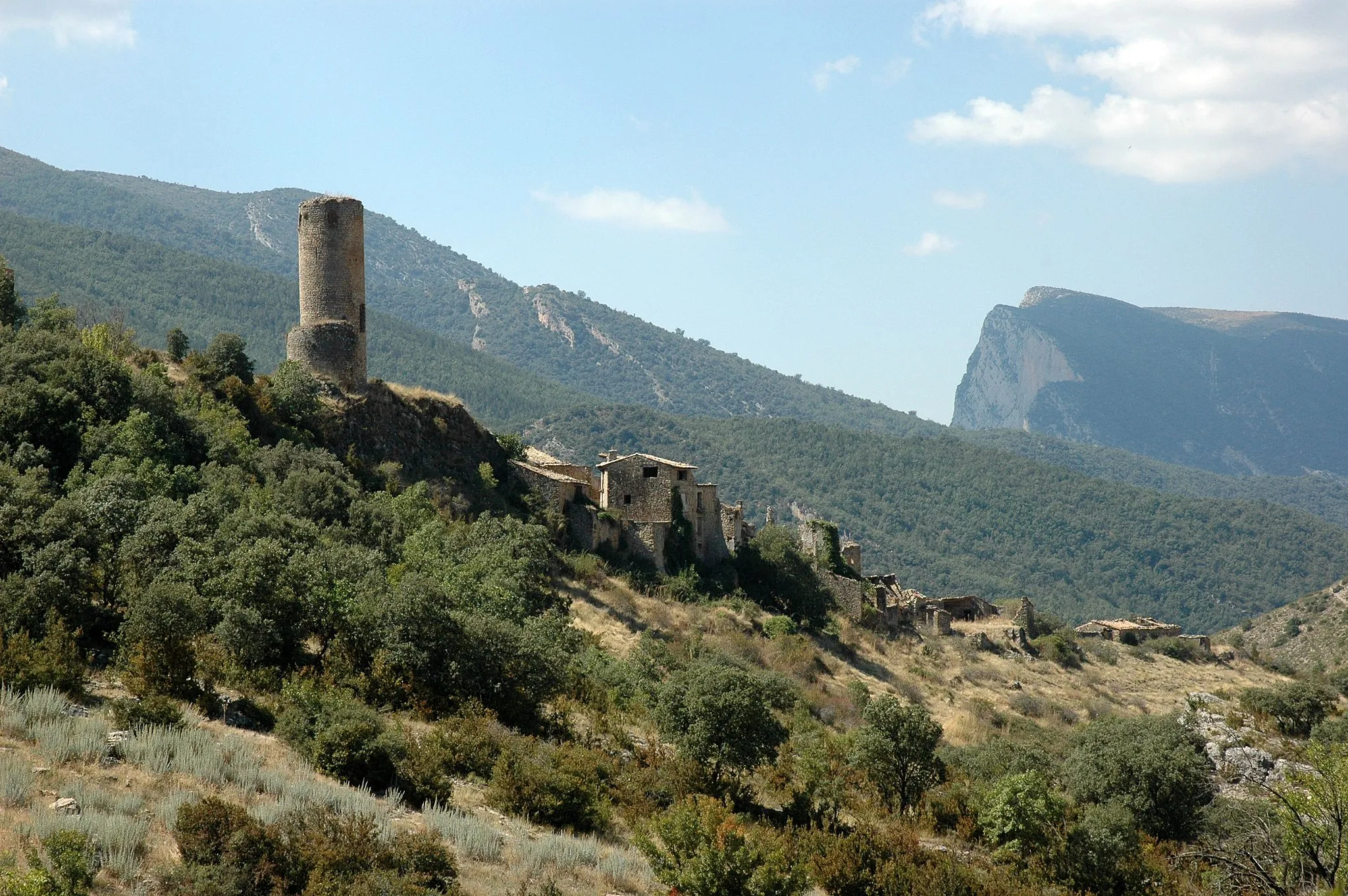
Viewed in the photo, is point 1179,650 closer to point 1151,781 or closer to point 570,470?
point 570,470

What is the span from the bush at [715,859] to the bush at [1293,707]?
1766cm

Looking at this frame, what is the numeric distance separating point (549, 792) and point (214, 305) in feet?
380

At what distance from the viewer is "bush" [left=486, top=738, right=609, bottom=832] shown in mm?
16750

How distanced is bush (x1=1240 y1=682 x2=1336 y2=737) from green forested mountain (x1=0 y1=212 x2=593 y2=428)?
84552 millimetres

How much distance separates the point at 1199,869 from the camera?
1988cm

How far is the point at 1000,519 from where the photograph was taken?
139m

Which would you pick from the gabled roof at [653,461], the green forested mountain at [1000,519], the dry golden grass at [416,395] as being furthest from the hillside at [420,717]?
the green forested mountain at [1000,519]

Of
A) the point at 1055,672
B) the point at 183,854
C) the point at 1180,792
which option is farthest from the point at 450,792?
→ the point at 1055,672

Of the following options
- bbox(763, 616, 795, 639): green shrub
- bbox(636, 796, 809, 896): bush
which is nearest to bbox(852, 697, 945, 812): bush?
bbox(636, 796, 809, 896): bush

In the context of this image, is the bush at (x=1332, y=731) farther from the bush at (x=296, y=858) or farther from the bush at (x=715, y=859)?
the bush at (x=296, y=858)

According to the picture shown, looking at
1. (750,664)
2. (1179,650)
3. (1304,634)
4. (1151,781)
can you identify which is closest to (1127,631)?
(1179,650)

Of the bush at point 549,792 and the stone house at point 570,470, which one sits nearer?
the bush at point 549,792

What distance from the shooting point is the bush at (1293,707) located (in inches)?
1154

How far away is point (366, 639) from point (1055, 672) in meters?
30.7
